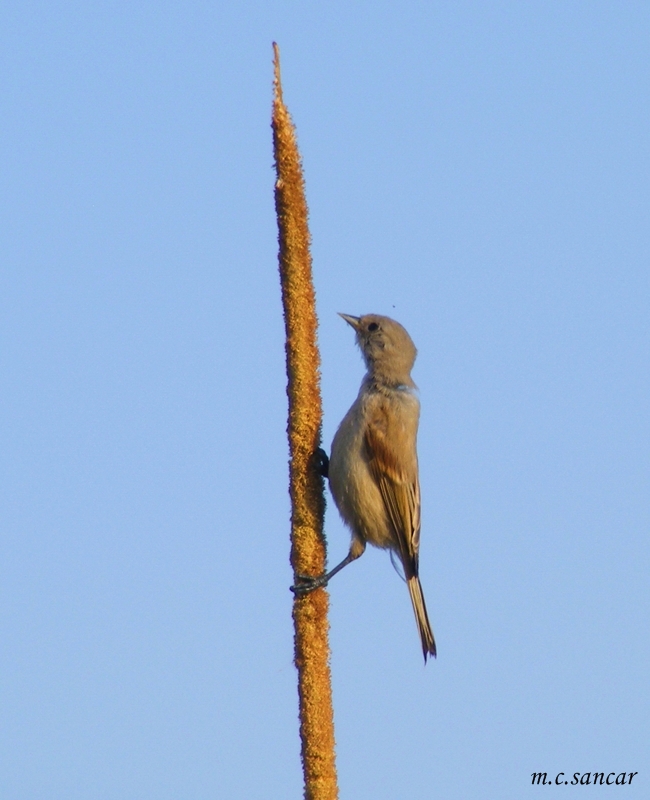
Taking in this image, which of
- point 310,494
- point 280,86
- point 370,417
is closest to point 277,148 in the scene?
point 280,86

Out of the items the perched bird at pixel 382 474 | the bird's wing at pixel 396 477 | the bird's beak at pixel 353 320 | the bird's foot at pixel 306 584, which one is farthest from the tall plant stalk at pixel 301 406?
the bird's beak at pixel 353 320

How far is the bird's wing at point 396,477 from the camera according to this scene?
765 centimetres

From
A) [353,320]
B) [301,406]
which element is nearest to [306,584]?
[301,406]

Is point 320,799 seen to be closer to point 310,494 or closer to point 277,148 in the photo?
point 310,494

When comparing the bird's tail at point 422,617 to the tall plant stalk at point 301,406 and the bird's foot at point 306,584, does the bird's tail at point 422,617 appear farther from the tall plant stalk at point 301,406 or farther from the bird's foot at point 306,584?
the bird's foot at point 306,584

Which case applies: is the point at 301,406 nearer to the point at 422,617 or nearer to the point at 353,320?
the point at 422,617

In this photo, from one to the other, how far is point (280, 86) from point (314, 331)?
107cm

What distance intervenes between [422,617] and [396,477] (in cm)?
101

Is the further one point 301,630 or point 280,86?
point 280,86

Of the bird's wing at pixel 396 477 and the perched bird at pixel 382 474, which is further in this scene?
the bird's wing at pixel 396 477

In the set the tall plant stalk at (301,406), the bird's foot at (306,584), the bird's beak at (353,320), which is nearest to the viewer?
the tall plant stalk at (301,406)

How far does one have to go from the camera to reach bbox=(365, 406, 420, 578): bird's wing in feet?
25.1

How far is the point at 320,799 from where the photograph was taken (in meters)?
3.71

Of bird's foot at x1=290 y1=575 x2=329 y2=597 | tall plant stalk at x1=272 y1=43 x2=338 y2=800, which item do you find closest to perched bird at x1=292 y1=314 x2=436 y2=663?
tall plant stalk at x1=272 y1=43 x2=338 y2=800
